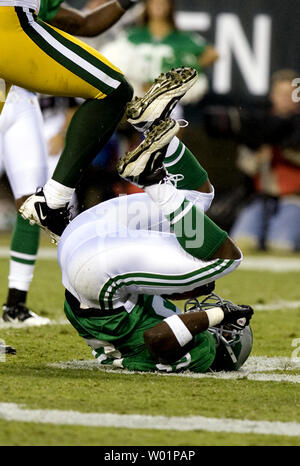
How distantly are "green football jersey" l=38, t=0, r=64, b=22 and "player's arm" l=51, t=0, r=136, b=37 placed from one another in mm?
62

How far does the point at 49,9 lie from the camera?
4375mm

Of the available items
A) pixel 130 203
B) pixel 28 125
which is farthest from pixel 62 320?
pixel 130 203

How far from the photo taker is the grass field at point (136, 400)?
8.29 ft

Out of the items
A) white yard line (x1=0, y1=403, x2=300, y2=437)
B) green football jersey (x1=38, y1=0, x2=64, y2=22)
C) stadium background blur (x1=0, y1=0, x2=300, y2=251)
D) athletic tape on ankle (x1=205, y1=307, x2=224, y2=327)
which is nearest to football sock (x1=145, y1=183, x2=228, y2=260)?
athletic tape on ankle (x1=205, y1=307, x2=224, y2=327)

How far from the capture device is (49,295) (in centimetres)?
588

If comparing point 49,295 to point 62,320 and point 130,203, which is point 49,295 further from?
point 130,203

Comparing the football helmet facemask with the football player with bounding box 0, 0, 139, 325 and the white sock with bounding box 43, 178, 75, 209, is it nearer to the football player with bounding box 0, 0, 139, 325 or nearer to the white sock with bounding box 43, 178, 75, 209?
the white sock with bounding box 43, 178, 75, 209

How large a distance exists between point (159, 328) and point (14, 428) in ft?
2.68

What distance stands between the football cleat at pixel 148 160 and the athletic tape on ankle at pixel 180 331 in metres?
0.47

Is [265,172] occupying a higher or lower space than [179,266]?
lower

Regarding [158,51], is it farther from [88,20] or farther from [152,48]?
[88,20]

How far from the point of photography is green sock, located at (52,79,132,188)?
3547 millimetres

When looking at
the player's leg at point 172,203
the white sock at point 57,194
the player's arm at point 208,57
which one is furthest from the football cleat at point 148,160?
the player's arm at point 208,57
